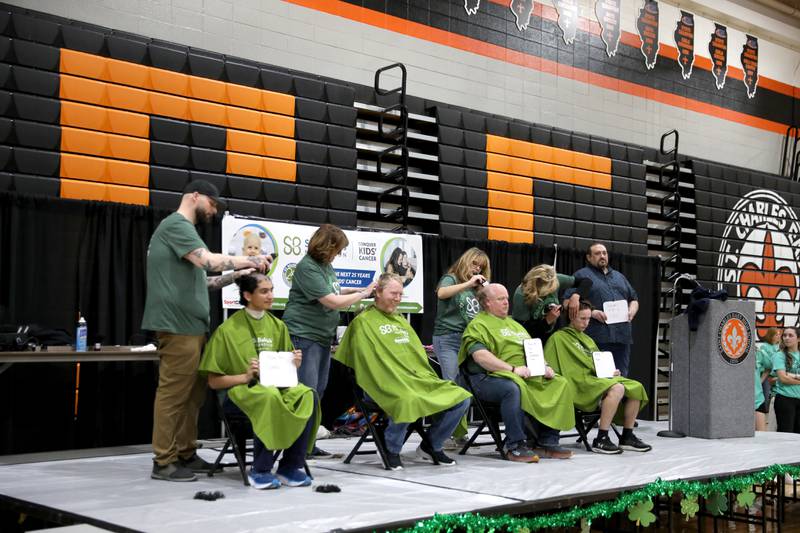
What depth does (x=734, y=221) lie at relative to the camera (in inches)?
458

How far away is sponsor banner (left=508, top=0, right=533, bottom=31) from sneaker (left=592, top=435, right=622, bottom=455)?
233 inches

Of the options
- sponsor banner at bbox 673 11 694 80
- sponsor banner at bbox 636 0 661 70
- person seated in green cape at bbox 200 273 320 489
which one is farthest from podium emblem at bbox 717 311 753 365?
sponsor banner at bbox 673 11 694 80

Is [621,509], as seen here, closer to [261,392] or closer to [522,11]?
[261,392]

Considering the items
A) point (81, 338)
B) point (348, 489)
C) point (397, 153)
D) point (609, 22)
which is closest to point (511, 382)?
point (348, 489)

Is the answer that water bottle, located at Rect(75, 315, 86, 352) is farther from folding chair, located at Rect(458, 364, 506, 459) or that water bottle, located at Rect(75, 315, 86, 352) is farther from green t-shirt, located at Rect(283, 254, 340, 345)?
folding chair, located at Rect(458, 364, 506, 459)

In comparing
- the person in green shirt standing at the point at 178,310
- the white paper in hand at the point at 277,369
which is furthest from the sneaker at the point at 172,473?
the white paper in hand at the point at 277,369

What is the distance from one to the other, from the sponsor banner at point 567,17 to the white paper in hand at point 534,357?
20.9 feet

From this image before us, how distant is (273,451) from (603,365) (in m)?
2.55

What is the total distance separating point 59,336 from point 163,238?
61.1 inches

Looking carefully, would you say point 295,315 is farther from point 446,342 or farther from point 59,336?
point 59,336

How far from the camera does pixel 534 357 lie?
5.10 meters

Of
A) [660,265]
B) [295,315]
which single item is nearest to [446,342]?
[295,315]

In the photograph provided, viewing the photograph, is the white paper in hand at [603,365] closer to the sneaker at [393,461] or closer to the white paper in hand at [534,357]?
the white paper in hand at [534,357]

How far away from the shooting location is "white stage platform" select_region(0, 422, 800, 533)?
3.19 meters
